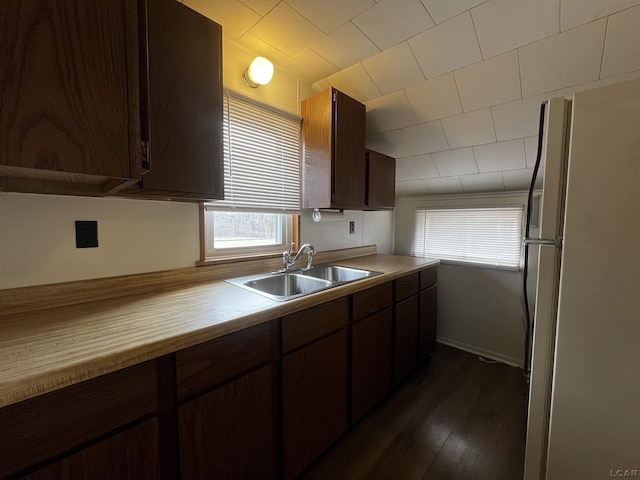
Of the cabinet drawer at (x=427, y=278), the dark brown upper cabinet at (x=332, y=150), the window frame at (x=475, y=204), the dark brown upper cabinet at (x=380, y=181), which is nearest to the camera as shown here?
the dark brown upper cabinet at (x=332, y=150)

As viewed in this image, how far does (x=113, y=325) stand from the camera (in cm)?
87

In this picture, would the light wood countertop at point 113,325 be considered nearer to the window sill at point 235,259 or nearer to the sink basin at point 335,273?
the window sill at point 235,259

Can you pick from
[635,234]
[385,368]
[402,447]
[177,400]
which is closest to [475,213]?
[385,368]

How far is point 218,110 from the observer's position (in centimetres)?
118

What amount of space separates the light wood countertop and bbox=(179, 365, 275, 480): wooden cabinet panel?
0.24m

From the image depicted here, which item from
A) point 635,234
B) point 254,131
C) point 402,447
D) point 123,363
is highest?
point 254,131

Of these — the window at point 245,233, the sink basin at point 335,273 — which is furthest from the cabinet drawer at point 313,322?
the window at point 245,233

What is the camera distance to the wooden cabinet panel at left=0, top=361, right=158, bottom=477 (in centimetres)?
59

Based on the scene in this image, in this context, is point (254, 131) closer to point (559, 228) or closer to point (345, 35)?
point (345, 35)

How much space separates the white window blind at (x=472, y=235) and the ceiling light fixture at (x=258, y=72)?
210 centimetres

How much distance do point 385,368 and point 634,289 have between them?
1349 mm

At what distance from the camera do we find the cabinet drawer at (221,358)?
2.79 ft

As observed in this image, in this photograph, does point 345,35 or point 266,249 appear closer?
point 345,35

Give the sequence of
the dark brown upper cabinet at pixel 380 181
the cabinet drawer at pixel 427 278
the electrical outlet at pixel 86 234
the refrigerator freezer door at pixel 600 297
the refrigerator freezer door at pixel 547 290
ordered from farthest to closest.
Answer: the cabinet drawer at pixel 427 278 < the dark brown upper cabinet at pixel 380 181 < the electrical outlet at pixel 86 234 < the refrigerator freezer door at pixel 547 290 < the refrigerator freezer door at pixel 600 297
